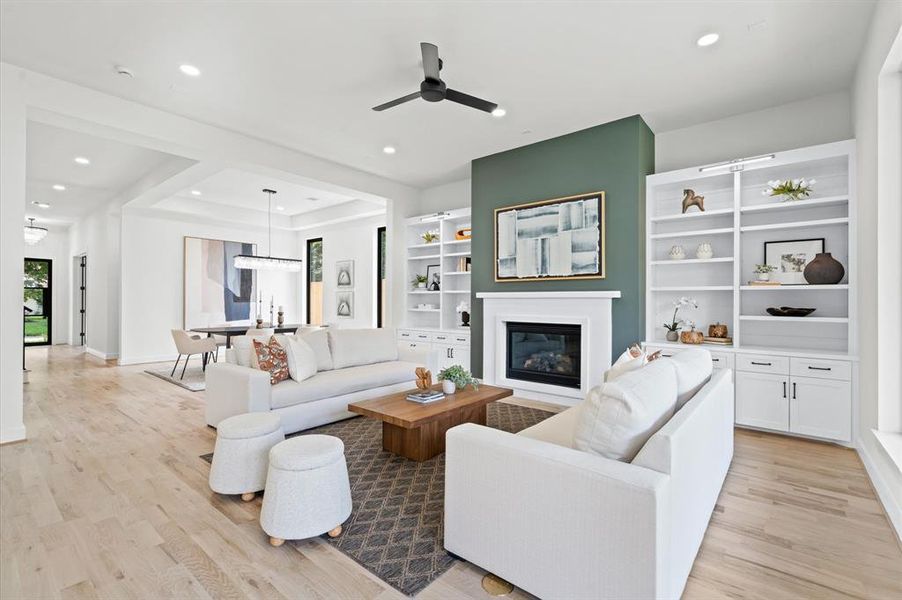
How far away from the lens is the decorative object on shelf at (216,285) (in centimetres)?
842

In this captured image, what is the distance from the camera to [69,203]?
27.2ft

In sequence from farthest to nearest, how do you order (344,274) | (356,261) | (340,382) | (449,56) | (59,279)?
(59,279)
(344,274)
(356,261)
(340,382)
(449,56)

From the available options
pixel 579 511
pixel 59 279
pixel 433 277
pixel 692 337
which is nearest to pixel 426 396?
pixel 579 511

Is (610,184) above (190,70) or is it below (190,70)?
below

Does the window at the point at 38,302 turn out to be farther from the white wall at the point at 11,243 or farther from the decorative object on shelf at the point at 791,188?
the decorative object on shelf at the point at 791,188

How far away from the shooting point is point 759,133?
4211mm

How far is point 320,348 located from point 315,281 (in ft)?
19.0

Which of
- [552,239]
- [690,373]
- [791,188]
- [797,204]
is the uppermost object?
[791,188]

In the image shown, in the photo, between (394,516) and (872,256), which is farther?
(872,256)

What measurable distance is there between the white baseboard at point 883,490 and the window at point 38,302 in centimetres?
1474

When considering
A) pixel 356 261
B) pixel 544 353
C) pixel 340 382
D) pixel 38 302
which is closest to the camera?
pixel 340 382

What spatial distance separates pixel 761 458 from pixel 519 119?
12.0 feet

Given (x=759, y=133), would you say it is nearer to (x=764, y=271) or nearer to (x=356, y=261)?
(x=764, y=271)

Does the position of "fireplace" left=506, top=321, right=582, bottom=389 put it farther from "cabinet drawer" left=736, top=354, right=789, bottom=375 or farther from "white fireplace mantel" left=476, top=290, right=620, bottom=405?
"cabinet drawer" left=736, top=354, right=789, bottom=375
